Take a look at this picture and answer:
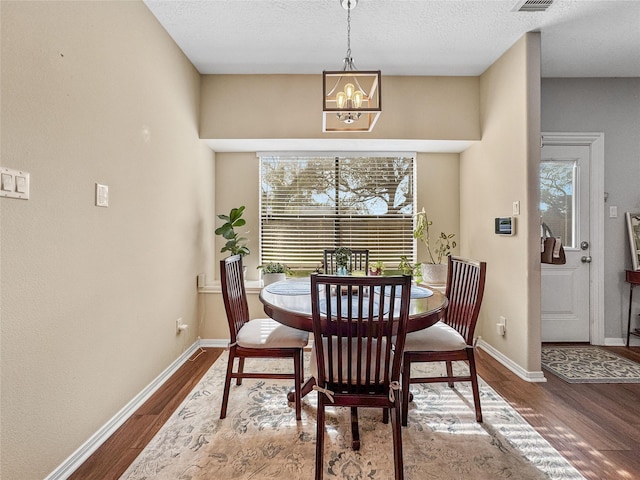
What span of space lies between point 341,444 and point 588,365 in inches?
97.8

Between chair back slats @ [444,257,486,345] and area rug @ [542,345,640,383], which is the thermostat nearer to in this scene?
chair back slats @ [444,257,486,345]

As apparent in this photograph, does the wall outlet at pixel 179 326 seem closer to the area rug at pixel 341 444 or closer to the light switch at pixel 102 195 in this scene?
the area rug at pixel 341 444

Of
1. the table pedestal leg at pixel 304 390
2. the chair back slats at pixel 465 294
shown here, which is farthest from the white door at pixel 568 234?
the table pedestal leg at pixel 304 390

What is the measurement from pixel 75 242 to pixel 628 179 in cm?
481

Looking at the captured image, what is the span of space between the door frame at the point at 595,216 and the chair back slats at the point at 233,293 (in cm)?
334

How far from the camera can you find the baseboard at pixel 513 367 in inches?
102

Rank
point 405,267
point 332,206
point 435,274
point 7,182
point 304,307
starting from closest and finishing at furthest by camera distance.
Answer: point 7,182 < point 304,307 < point 435,274 < point 405,267 < point 332,206

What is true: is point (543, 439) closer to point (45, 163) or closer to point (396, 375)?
point (396, 375)

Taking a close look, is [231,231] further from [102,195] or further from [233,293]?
[102,195]

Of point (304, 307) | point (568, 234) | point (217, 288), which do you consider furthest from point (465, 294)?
point (217, 288)

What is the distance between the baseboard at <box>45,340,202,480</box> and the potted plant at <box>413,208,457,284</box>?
8.63 feet

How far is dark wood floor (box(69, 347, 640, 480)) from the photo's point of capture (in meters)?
1.65

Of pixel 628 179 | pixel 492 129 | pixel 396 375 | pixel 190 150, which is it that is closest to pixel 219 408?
pixel 396 375

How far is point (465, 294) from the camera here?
2211 millimetres
